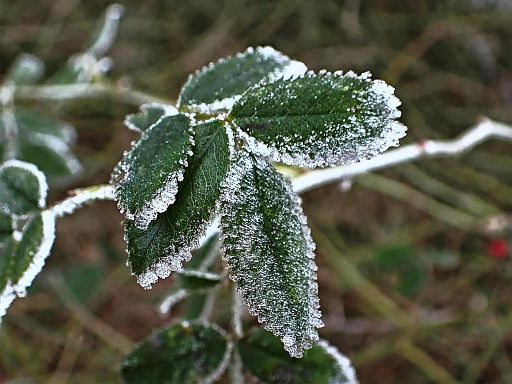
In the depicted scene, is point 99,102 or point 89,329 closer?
point 89,329

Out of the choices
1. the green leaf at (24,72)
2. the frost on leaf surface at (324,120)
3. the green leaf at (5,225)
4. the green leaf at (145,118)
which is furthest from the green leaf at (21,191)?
the green leaf at (24,72)

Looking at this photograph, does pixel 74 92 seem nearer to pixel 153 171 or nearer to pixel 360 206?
pixel 153 171

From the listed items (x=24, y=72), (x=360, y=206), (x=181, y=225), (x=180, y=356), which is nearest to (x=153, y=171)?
(x=181, y=225)

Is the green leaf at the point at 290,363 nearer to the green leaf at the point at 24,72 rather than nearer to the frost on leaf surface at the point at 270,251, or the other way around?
the frost on leaf surface at the point at 270,251

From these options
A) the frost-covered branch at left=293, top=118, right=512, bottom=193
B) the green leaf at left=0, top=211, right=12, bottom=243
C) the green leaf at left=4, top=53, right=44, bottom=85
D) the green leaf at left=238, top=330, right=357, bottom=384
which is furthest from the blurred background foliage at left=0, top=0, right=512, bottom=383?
the green leaf at left=0, top=211, right=12, bottom=243

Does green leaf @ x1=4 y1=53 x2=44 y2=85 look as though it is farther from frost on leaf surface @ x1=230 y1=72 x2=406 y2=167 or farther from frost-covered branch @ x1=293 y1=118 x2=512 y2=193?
frost on leaf surface @ x1=230 y1=72 x2=406 y2=167

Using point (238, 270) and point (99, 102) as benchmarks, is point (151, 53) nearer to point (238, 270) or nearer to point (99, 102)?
point (99, 102)

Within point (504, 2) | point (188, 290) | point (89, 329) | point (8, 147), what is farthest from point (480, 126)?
point (504, 2)
